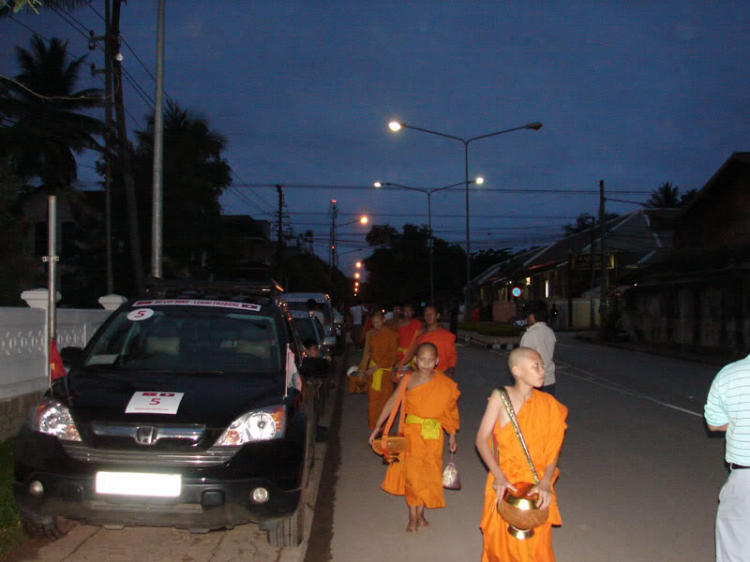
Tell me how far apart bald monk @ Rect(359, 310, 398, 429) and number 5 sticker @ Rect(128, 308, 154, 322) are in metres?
4.19

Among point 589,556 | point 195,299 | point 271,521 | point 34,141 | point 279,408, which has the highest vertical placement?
point 34,141

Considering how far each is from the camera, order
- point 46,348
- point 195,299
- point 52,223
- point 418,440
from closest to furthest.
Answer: point 418,440 < point 195,299 < point 52,223 < point 46,348

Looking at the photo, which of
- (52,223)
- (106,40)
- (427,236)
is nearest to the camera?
(52,223)

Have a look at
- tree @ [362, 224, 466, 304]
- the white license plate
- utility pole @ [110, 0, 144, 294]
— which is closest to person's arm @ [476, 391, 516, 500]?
the white license plate

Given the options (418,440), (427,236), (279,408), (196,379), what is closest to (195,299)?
(196,379)

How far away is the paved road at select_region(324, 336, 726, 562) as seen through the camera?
18.0 feet

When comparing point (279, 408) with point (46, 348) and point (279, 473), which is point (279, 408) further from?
point (46, 348)

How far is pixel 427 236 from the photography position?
57.8m

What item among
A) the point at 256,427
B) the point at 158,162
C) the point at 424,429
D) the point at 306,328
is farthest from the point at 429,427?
the point at 158,162

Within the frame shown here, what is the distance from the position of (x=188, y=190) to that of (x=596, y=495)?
21111mm

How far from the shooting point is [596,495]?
22.7 feet

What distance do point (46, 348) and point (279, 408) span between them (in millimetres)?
5746

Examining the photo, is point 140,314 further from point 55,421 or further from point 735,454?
point 735,454

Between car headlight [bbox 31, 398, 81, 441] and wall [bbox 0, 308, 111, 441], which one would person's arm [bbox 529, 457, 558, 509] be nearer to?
car headlight [bbox 31, 398, 81, 441]
